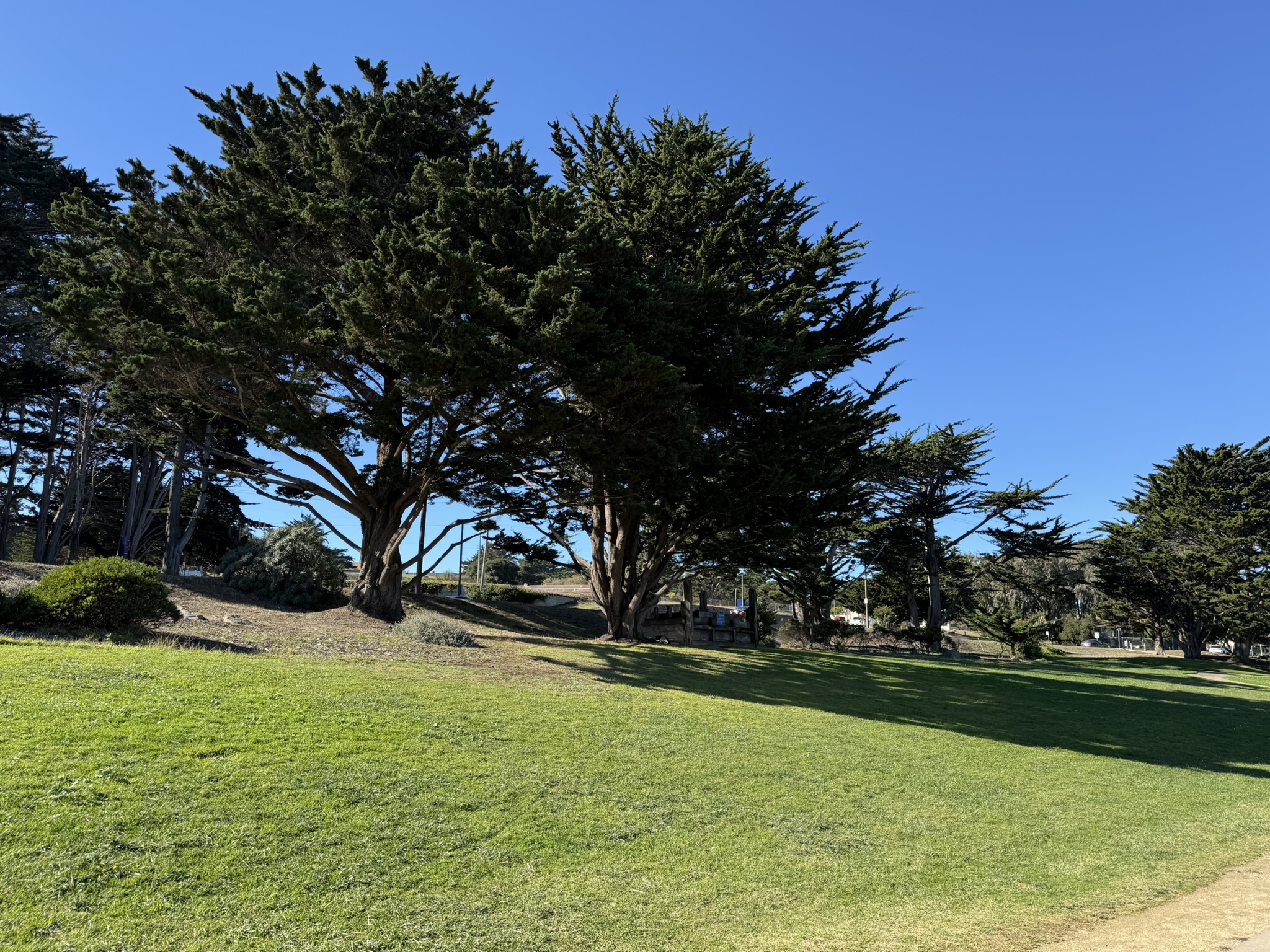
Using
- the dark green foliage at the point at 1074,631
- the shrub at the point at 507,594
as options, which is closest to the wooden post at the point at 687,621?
the shrub at the point at 507,594

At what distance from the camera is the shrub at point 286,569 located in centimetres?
2208

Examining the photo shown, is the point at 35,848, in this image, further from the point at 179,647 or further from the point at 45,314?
the point at 45,314

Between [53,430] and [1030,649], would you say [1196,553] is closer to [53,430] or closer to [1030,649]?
[1030,649]

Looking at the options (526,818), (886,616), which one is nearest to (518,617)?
(526,818)

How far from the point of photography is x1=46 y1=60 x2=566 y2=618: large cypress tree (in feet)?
46.6

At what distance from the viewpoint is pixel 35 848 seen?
15.2 ft

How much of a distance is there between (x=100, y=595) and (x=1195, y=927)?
14897mm

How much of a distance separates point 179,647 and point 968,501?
35618 millimetres

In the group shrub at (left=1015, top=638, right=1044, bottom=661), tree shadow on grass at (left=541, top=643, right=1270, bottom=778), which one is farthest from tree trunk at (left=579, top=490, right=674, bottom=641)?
shrub at (left=1015, top=638, right=1044, bottom=661)

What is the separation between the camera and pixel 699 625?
28.9m

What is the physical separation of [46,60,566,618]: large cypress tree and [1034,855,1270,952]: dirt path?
12.0 metres

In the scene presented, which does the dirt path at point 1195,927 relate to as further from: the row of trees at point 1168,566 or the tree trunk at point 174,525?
the tree trunk at point 174,525

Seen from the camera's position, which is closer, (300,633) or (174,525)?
(300,633)

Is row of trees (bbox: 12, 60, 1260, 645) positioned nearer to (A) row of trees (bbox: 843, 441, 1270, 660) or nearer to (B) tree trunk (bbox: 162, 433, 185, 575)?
(B) tree trunk (bbox: 162, 433, 185, 575)
